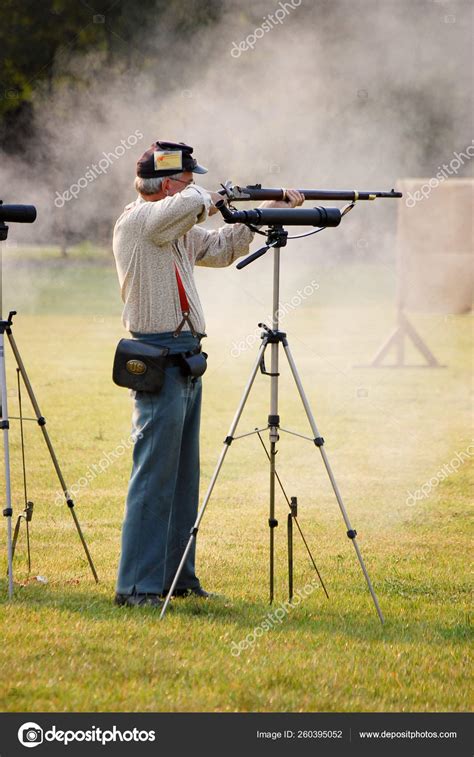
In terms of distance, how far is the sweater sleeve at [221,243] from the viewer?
5.26m

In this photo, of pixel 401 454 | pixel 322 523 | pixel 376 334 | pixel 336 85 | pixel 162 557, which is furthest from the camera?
pixel 376 334

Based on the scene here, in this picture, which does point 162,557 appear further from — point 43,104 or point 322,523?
point 43,104

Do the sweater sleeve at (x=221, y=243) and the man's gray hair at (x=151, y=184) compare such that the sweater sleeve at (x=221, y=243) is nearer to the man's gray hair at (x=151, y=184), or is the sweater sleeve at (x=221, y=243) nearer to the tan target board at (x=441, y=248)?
the man's gray hair at (x=151, y=184)

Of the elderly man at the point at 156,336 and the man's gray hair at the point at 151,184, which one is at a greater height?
the man's gray hair at the point at 151,184

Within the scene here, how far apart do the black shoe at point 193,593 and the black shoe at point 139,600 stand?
0.17 meters

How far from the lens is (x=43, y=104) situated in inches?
479

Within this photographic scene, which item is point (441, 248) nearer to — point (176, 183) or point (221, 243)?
point (221, 243)

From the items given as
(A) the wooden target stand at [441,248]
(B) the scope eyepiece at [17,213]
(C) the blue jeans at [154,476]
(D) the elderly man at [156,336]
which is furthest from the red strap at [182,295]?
(A) the wooden target stand at [441,248]

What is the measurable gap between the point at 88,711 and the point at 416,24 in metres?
9.23

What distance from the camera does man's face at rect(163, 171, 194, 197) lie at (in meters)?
4.93

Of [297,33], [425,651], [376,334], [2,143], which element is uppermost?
[297,33]

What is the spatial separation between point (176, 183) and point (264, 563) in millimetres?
2266

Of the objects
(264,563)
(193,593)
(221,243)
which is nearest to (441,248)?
(264,563)

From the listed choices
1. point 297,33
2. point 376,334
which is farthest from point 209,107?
point 376,334
